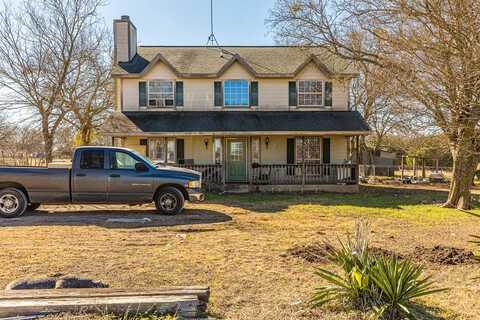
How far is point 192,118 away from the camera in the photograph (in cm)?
1988

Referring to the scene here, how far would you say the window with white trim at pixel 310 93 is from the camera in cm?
2084

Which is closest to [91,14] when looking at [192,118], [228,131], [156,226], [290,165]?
[192,118]

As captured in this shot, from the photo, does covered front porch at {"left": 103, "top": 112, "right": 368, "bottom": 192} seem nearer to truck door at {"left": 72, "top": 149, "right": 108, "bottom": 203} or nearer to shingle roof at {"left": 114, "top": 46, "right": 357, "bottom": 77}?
shingle roof at {"left": 114, "top": 46, "right": 357, "bottom": 77}

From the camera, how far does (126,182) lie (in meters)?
11.4

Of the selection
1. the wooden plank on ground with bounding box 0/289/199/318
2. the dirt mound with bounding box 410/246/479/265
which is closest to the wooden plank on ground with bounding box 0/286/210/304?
the wooden plank on ground with bounding box 0/289/199/318

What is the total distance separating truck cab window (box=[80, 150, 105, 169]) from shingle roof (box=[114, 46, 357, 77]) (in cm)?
968

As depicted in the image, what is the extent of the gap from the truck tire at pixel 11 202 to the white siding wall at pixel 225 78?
10.1 m

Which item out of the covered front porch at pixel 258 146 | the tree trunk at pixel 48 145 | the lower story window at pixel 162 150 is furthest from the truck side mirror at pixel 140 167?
the tree trunk at pixel 48 145

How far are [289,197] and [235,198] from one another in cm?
229

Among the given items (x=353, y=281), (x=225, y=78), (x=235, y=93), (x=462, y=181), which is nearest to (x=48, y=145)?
(x=225, y=78)

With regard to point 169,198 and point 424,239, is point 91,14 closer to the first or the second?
point 169,198

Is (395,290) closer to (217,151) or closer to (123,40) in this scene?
(217,151)

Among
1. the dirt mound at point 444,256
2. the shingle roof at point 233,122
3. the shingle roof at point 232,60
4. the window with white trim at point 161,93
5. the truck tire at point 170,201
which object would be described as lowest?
the dirt mound at point 444,256

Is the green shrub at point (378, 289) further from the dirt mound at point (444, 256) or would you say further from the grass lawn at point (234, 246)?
the dirt mound at point (444, 256)
